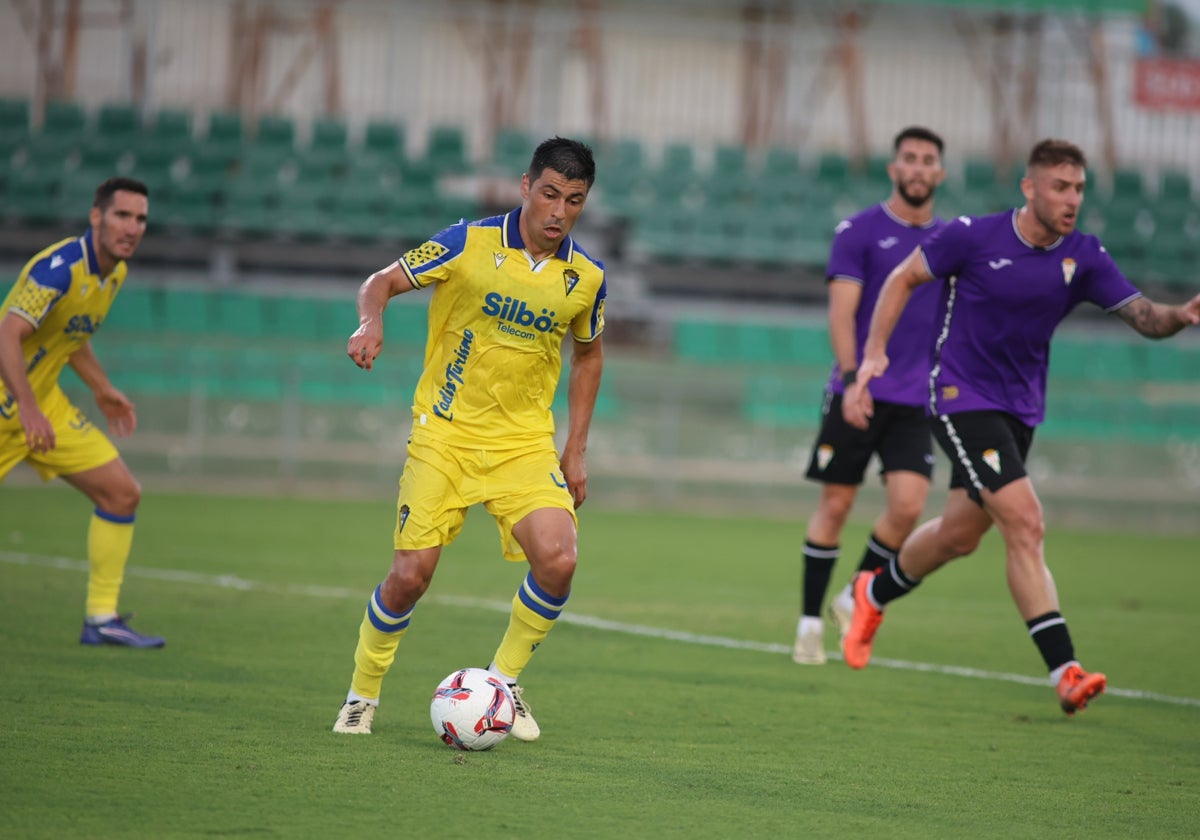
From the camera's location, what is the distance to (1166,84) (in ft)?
91.1

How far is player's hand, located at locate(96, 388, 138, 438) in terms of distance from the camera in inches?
306

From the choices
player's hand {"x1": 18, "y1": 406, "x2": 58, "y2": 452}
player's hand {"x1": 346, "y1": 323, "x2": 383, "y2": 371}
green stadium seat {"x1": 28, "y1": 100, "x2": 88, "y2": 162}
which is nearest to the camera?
player's hand {"x1": 346, "y1": 323, "x2": 383, "y2": 371}

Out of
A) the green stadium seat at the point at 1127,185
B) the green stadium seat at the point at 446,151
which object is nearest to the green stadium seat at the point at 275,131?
the green stadium seat at the point at 446,151

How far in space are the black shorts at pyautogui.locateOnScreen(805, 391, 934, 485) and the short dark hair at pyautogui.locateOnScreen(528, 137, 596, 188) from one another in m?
3.03

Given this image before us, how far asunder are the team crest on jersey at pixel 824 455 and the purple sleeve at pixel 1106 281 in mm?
1787

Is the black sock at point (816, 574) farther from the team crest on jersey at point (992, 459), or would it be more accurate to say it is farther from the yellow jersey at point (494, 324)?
the yellow jersey at point (494, 324)

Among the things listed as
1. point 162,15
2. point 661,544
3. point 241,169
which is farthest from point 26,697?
point 162,15

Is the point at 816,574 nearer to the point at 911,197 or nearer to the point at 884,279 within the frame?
the point at 884,279

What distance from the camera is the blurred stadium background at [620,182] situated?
55.2 feet

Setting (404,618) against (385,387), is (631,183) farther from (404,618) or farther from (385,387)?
(404,618)

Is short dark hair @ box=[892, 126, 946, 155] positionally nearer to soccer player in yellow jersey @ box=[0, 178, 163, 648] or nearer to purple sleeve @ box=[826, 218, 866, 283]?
purple sleeve @ box=[826, 218, 866, 283]

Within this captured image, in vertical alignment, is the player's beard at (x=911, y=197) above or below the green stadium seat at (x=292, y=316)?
above

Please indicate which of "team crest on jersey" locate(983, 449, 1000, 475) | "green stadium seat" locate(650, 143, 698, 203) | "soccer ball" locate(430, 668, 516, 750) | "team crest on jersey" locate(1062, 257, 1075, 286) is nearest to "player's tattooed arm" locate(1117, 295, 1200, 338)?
"team crest on jersey" locate(1062, 257, 1075, 286)

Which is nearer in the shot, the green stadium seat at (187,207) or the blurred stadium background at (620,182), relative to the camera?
the blurred stadium background at (620,182)
